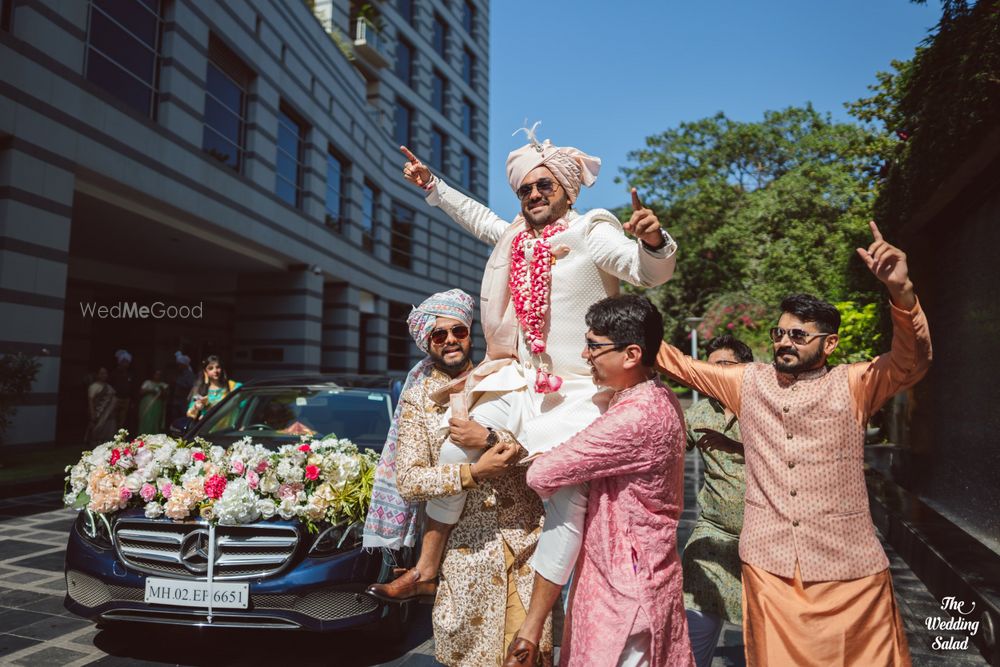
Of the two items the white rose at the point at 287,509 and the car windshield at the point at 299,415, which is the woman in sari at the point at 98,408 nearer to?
the car windshield at the point at 299,415

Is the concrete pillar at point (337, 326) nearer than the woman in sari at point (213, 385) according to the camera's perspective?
No

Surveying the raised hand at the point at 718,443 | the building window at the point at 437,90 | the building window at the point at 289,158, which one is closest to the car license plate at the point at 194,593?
the raised hand at the point at 718,443

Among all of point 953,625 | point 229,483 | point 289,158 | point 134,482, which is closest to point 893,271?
point 229,483

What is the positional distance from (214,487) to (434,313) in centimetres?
188

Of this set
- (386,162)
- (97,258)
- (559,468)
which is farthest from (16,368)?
(386,162)

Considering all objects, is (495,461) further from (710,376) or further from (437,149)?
(437,149)

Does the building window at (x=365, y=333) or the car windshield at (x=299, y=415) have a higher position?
the building window at (x=365, y=333)

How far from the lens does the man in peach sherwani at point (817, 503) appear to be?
2.38m

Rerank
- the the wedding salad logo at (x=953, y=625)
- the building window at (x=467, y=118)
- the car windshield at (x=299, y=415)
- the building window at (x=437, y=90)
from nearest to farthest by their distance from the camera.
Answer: the the wedding salad logo at (x=953, y=625)
the car windshield at (x=299, y=415)
the building window at (x=437, y=90)
the building window at (x=467, y=118)

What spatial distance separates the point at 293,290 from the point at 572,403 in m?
18.6

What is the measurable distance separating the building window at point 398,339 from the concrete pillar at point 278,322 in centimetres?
804

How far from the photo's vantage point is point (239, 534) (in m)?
3.69

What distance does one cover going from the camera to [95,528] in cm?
393

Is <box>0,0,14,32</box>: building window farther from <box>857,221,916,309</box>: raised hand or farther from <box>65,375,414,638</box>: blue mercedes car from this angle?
<box>857,221,916,309</box>: raised hand
